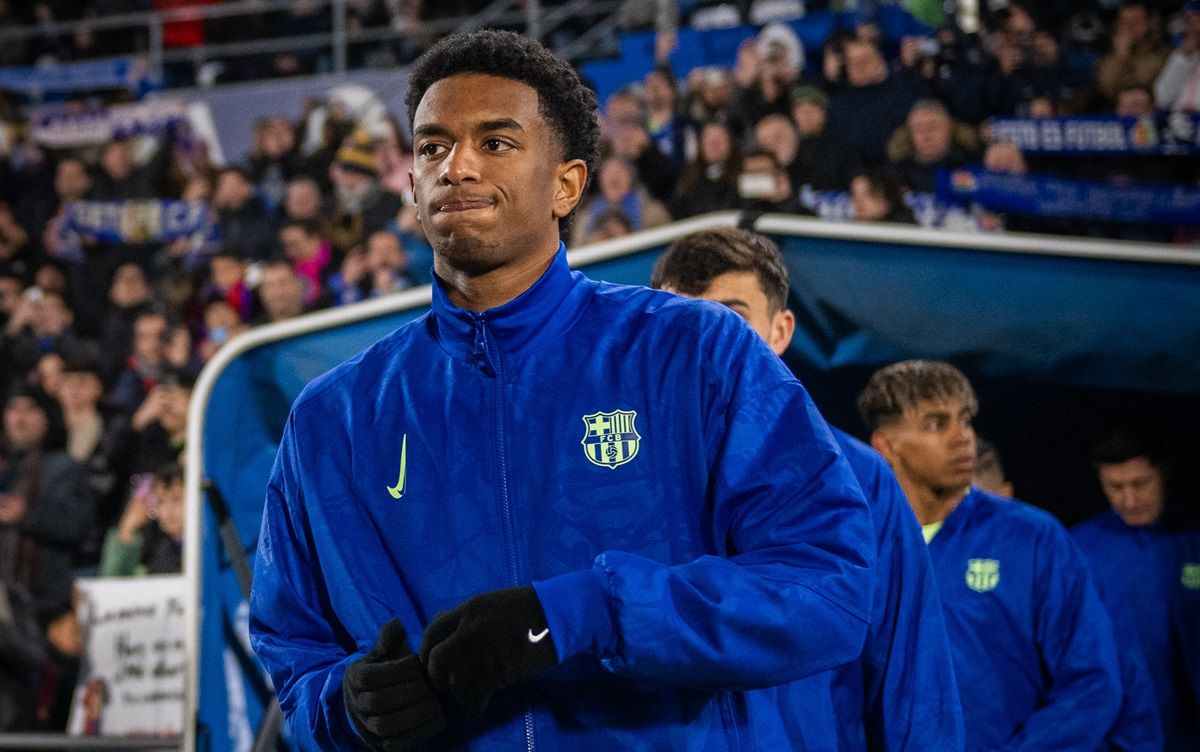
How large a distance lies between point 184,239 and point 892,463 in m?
6.94

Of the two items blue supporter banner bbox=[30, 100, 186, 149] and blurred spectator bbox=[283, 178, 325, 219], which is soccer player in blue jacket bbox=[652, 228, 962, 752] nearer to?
blurred spectator bbox=[283, 178, 325, 219]

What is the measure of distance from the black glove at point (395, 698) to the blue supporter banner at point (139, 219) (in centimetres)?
822

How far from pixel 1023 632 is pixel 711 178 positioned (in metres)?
4.01

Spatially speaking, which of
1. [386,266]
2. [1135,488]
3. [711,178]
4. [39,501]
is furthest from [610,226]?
[1135,488]

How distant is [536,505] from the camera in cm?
154

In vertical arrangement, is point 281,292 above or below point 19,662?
above

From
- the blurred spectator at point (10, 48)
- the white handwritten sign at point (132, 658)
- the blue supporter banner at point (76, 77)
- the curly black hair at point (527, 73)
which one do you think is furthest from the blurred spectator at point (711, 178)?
the blurred spectator at point (10, 48)

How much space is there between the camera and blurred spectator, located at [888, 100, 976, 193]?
6.35 metres

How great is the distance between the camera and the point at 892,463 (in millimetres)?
3357

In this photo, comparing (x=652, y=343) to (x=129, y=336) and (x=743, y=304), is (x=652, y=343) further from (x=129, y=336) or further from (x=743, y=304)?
(x=129, y=336)

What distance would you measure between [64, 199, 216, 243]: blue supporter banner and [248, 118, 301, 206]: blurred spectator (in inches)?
15.8

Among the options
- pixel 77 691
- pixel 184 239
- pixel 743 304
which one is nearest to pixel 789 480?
pixel 743 304

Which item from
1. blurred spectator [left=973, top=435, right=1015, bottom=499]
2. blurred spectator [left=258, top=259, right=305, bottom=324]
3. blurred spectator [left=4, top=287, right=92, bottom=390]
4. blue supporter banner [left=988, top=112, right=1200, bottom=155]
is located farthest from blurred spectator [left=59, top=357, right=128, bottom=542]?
blurred spectator [left=973, top=435, right=1015, bottom=499]

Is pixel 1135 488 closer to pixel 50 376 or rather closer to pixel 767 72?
pixel 767 72
